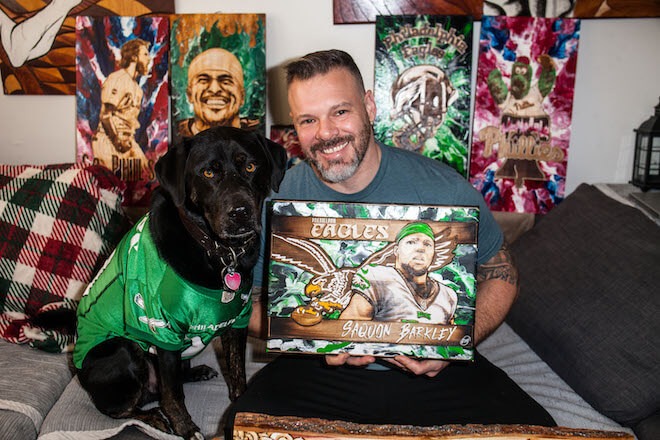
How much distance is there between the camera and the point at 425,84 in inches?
104

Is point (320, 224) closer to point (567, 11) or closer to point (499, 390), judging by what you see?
Answer: point (499, 390)

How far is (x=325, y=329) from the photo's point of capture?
1.49m

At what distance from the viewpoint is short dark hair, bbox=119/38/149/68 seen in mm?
2703

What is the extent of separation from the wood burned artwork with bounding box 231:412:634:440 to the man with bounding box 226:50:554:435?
271 mm

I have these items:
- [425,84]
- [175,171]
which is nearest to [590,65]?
[425,84]

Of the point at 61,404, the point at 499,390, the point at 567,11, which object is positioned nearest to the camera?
the point at 499,390

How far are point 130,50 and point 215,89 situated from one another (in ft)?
1.51

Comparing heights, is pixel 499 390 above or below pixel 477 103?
below

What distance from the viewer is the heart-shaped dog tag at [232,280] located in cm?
165

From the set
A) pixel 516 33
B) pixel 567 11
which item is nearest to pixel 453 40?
pixel 516 33

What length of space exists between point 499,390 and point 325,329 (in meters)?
0.61

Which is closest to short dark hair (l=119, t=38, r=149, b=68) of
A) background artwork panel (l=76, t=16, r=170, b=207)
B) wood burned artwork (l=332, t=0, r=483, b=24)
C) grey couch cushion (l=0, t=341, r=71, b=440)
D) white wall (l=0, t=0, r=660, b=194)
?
background artwork panel (l=76, t=16, r=170, b=207)

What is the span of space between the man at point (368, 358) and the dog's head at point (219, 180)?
27cm

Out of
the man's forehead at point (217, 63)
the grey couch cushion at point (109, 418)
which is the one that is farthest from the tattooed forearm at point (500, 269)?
the man's forehead at point (217, 63)
